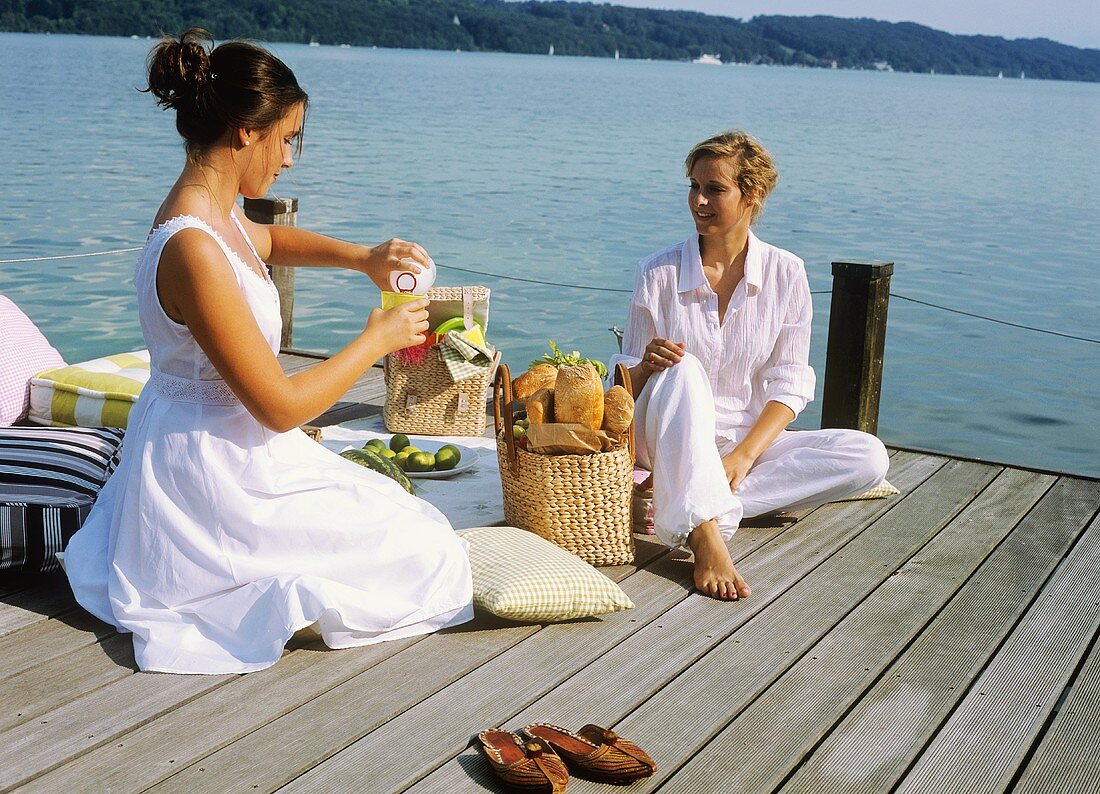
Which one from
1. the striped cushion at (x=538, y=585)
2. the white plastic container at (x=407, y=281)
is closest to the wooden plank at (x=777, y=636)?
the striped cushion at (x=538, y=585)

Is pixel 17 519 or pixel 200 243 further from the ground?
pixel 200 243

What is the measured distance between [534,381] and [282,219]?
3146 mm

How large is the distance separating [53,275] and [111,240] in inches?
61.6

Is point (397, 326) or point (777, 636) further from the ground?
point (397, 326)

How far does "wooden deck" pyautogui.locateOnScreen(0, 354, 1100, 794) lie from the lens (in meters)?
2.28

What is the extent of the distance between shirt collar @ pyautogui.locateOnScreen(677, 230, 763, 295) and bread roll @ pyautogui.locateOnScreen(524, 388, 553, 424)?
Answer: 0.68 meters

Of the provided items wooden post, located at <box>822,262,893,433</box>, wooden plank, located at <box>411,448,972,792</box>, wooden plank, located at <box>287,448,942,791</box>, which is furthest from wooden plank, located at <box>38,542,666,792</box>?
wooden post, located at <box>822,262,893,433</box>

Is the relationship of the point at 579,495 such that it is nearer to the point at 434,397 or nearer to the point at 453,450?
the point at 453,450

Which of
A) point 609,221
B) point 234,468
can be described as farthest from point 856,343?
point 609,221

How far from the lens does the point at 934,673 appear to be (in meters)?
2.80

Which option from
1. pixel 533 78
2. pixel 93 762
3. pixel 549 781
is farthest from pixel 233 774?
pixel 533 78

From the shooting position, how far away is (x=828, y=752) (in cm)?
241

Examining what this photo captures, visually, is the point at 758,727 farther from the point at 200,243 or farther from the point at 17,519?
the point at 17,519

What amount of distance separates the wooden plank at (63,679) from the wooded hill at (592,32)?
60.2 meters
